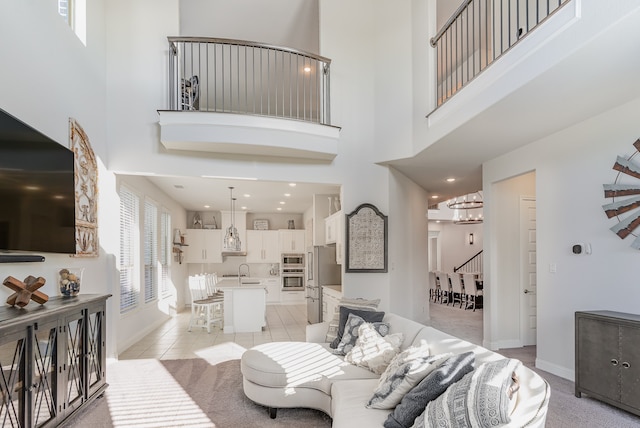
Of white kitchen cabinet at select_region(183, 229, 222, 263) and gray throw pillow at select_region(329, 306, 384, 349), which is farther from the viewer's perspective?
white kitchen cabinet at select_region(183, 229, 222, 263)

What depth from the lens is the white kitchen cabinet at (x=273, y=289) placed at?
1055 centimetres

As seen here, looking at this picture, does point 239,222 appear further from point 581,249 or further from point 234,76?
point 581,249

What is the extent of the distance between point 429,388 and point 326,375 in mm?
1228

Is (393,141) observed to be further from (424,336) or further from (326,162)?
(424,336)

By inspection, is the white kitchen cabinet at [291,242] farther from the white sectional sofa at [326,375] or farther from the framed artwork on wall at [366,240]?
the white sectional sofa at [326,375]

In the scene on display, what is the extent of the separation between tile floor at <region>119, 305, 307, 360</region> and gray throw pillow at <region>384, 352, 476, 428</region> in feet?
11.5

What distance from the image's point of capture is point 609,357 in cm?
329

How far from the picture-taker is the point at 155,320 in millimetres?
7102

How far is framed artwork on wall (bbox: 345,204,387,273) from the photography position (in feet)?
18.4

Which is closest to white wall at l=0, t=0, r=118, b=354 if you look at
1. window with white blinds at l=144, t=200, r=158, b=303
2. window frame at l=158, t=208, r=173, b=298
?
window with white blinds at l=144, t=200, r=158, b=303

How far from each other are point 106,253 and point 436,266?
11992 millimetres

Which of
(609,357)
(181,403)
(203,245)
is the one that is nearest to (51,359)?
(181,403)

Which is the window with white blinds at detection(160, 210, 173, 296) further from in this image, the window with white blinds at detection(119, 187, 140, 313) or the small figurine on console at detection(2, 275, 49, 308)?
the small figurine on console at detection(2, 275, 49, 308)

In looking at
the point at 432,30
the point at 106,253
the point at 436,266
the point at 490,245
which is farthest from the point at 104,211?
the point at 436,266
